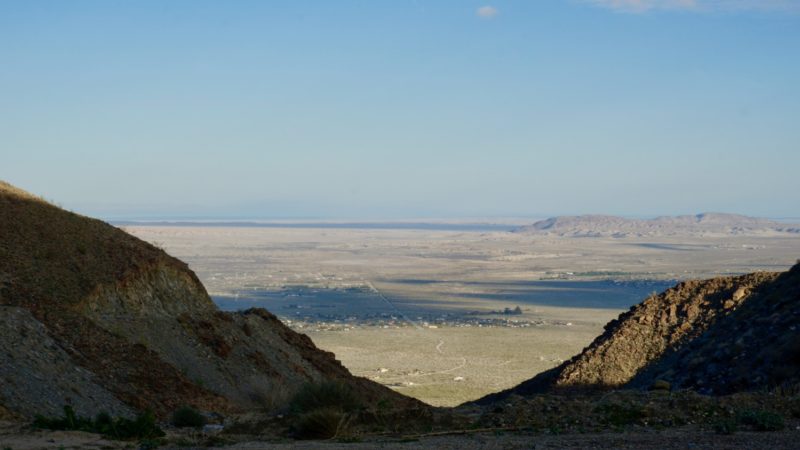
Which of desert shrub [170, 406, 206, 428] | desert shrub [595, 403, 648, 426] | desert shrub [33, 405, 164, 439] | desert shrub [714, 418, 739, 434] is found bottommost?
desert shrub [170, 406, 206, 428]

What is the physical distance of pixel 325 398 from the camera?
60.6 feet

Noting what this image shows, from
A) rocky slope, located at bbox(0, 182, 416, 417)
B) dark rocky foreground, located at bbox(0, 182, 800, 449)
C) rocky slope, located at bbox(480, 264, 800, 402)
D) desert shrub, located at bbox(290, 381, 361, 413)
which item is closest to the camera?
dark rocky foreground, located at bbox(0, 182, 800, 449)

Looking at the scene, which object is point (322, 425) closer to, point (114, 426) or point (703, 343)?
point (114, 426)

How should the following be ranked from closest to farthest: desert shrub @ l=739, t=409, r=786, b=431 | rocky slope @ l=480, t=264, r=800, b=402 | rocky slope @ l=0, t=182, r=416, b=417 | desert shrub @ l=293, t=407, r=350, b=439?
desert shrub @ l=739, t=409, r=786, b=431 → desert shrub @ l=293, t=407, r=350, b=439 → rocky slope @ l=0, t=182, r=416, b=417 → rocky slope @ l=480, t=264, r=800, b=402

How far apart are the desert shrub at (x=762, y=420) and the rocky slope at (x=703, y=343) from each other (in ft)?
18.2

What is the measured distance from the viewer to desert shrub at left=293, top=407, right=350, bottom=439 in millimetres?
15484

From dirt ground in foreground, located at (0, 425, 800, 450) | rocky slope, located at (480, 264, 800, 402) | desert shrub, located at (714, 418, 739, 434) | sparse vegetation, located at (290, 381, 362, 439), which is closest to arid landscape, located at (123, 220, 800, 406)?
rocky slope, located at (480, 264, 800, 402)

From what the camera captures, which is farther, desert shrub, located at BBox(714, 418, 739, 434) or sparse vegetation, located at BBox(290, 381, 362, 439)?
sparse vegetation, located at BBox(290, 381, 362, 439)

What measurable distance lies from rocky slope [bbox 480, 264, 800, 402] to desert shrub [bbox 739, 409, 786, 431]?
5.54 metres

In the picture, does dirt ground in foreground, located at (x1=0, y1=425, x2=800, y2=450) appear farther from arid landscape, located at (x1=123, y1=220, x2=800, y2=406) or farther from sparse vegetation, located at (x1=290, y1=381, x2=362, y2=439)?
arid landscape, located at (x1=123, y1=220, x2=800, y2=406)

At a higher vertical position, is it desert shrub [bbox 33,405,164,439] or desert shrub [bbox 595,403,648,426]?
desert shrub [bbox 595,403,648,426]

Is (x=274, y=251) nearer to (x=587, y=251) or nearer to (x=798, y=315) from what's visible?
(x=587, y=251)

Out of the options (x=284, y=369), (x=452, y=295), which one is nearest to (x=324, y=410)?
(x=284, y=369)

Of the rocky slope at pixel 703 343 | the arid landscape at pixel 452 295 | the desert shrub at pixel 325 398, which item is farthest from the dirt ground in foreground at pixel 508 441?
the arid landscape at pixel 452 295
